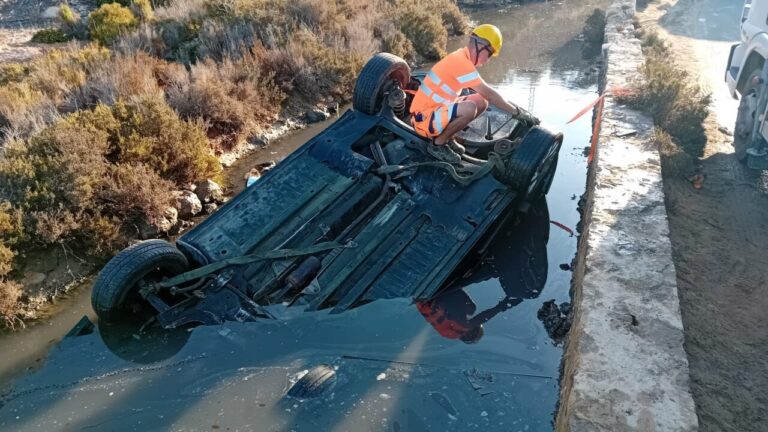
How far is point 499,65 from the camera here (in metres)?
13.1

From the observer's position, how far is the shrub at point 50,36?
12.9m

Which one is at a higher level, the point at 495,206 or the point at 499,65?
the point at 495,206

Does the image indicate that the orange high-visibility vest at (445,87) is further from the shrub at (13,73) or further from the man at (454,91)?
the shrub at (13,73)

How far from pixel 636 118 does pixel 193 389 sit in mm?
6754

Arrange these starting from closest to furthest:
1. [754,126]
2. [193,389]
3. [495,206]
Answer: [193,389]
[495,206]
[754,126]

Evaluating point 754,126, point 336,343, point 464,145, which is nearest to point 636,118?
point 754,126

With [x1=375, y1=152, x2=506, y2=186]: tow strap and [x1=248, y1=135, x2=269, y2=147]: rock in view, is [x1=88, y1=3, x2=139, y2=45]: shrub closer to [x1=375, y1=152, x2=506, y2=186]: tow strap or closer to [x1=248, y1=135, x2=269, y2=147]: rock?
[x1=248, y1=135, x2=269, y2=147]: rock

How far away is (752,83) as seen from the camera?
694 cm

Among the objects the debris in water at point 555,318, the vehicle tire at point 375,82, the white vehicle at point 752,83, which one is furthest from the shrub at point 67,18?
the white vehicle at point 752,83

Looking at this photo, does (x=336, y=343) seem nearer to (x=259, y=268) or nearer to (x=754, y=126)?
(x=259, y=268)

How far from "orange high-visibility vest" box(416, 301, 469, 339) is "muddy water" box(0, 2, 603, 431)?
75 millimetres

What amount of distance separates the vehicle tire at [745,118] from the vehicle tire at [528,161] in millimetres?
3284

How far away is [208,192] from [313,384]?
13.1 feet

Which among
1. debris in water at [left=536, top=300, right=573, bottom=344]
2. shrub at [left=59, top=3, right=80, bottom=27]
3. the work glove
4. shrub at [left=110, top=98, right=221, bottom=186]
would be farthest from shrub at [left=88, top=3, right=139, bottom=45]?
debris in water at [left=536, top=300, right=573, bottom=344]
